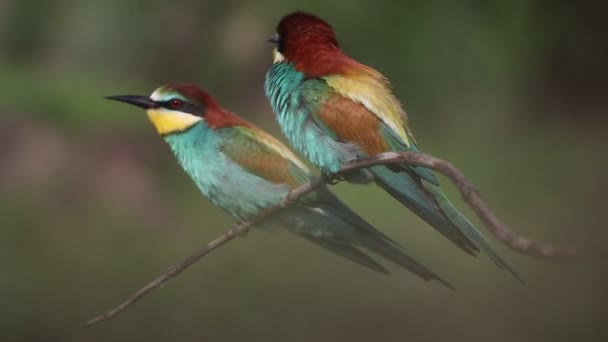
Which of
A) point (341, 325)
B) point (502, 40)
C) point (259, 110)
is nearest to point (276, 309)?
point (341, 325)

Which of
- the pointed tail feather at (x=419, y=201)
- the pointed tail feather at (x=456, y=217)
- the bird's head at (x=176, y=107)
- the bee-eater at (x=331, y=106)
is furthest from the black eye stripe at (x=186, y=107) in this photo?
the pointed tail feather at (x=456, y=217)

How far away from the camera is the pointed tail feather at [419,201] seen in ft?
6.56

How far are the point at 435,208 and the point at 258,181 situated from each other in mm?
408

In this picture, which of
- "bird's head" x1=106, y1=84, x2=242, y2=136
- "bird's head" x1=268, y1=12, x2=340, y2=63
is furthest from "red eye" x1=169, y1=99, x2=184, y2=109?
"bird's head" x1=268, y1=12, x2=340, y2=63

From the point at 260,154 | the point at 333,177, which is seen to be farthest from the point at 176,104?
the point at 333,177

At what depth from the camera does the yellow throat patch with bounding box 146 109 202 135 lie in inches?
82.0

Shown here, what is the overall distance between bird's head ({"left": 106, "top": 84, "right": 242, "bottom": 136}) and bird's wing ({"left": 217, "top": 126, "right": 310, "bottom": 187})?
5cm

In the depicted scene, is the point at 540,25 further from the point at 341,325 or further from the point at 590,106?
the point at 341,325

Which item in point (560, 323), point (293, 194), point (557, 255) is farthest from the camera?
point (560, 323)

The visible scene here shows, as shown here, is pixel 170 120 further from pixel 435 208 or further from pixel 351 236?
pixel 435 208

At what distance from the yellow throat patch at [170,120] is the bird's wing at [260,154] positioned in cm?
8

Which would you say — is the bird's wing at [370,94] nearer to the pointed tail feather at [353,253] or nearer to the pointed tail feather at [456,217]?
the pointed tail feather at [456,217]

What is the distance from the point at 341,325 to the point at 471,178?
0.52 metres

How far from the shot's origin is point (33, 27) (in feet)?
9.71
